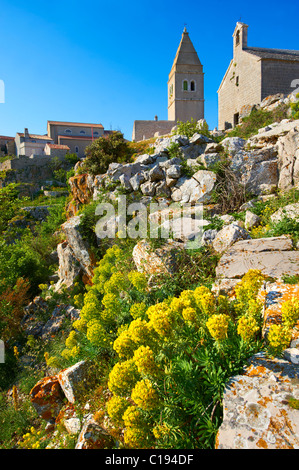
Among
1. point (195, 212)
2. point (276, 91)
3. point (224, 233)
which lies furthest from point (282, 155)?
point (276, 91)

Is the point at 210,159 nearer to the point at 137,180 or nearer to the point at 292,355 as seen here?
the point at 137,180

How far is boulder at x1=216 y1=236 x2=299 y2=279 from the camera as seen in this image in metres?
4.06

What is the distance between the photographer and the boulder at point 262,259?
406 cm

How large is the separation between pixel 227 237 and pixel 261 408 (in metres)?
3.99

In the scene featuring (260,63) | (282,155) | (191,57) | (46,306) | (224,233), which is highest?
(191,57)

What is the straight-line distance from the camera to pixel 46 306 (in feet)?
29.9

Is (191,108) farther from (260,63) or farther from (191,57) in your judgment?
(260,63)

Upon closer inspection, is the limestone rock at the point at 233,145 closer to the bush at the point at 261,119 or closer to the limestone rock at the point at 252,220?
the limestone rock at the point at 252,220

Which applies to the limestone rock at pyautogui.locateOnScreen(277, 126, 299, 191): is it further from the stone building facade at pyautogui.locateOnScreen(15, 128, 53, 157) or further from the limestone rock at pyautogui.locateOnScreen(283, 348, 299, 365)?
the stone building facade at pyautogui.locateOnScreen(15, 128, 53, 157)

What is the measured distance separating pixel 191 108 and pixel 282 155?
32006mm

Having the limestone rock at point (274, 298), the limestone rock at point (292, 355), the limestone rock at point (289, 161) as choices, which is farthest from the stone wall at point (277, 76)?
the limestone rock at point (292, 355)

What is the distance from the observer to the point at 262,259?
4.44 metres

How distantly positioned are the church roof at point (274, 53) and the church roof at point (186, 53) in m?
14.2

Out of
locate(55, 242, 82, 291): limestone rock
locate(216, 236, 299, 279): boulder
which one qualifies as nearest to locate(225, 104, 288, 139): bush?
locate(55, 242, 82, 291): limestone rock
